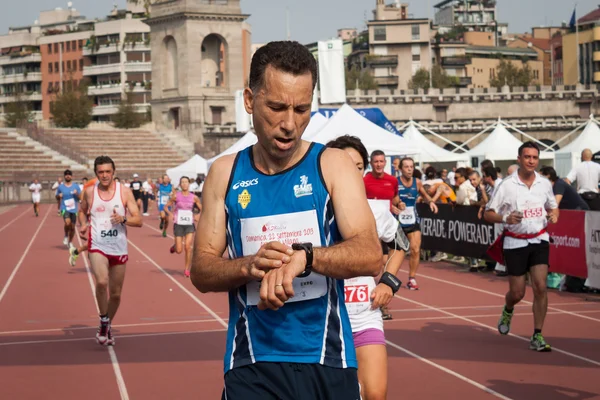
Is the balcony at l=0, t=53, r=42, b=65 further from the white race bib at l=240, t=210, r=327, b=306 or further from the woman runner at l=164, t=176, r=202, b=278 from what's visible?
the white race bib at l=240, t=210, r=327, b=306

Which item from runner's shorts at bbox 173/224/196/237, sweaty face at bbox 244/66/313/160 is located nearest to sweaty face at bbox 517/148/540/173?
sweaty face at bbox 244/66/313/160

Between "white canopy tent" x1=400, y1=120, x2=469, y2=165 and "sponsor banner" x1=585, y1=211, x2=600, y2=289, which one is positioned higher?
"white canopy tent" x1=400, y1=120, x2=469, y2=165

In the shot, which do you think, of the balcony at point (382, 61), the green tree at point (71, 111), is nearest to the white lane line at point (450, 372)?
the green tree at point (71, 111)

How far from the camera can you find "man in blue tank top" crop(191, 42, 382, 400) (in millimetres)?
3617

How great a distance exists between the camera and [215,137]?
91.6 metres

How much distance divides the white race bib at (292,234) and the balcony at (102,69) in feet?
424

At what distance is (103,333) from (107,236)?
1054 millimetres

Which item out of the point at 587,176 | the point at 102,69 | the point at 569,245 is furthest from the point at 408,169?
the point at 102,69

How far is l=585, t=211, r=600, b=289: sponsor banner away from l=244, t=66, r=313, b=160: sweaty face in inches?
471

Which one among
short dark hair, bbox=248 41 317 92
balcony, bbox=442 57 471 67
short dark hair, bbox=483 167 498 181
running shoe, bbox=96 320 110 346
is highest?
balcony, bbox=442 57 471 67

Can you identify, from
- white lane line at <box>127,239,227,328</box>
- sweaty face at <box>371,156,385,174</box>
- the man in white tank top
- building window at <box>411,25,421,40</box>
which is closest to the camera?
the man in white tank top

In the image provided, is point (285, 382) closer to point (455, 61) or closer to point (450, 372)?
point (450, 372)

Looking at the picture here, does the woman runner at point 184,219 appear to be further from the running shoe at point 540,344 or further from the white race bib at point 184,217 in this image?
the running shoe at point 540,344

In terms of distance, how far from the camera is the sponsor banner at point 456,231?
63.0 feet
